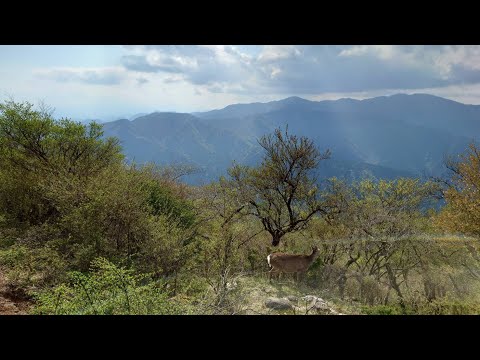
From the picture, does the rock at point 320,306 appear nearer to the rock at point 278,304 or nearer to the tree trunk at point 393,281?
the rock at point 278,304

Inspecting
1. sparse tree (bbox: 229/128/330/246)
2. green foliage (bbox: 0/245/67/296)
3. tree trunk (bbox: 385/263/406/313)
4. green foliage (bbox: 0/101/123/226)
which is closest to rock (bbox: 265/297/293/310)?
tree trunk (bbox: 385/263/406/313)

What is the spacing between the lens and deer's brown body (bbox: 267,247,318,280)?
455 inches

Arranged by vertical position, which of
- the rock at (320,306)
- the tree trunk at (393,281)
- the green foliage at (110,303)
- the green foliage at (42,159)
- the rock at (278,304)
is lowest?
the tree trunk at (393,281)

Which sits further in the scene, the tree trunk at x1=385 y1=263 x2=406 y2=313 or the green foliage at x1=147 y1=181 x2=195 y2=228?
the green foliage at x1=147 y1=181 x2=195 y2=228

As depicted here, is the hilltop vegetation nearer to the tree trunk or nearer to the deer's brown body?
the tree trunk

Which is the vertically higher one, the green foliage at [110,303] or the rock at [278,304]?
the green foliage at [110,303]

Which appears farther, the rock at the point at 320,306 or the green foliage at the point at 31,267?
the green foliage at the point at 31,267

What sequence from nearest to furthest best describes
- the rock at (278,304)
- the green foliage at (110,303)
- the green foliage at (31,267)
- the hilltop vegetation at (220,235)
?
the green foliage at (110,303) → the rock at (278,304) → the hilltop vegetation at (220,235) → the green foliage at (31,267)

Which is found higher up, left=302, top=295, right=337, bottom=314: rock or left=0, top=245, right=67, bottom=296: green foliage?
left=0, top=245, right=67, bottom=296: green foliage

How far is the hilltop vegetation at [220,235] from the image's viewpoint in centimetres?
768

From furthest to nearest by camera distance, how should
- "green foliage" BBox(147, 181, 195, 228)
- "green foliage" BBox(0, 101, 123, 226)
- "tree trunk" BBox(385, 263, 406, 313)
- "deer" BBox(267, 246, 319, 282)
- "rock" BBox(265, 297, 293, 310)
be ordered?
"green foliage" BBox(147, 181, 195, 228) < "green foliage" BBox(0, 101, 123, 226) < "deer" BBox(267, 246, 319, 282) < "tree trunk" BBox(385, 263, 406, 313) < "rock" BBox(265, 297, 293, 310)

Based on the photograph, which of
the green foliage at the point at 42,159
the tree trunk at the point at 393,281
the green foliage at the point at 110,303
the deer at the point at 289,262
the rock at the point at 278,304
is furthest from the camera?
the green foliage at the point at 42,159

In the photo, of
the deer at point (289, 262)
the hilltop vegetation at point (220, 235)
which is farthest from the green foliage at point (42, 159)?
the deer at point (289, 262)
